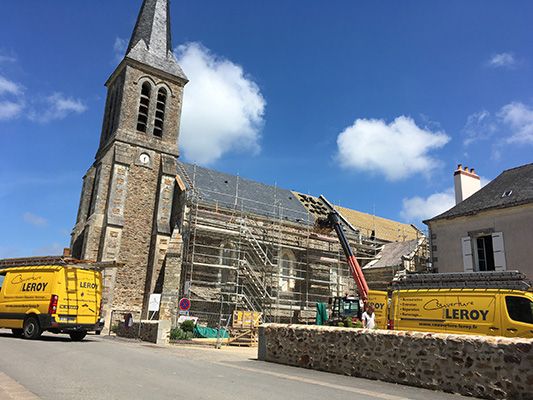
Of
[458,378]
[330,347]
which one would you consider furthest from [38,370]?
[458,378]

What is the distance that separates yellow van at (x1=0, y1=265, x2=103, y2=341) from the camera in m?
11.7

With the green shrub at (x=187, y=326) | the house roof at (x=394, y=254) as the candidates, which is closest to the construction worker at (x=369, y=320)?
the green shrub at (x=187, y=326)

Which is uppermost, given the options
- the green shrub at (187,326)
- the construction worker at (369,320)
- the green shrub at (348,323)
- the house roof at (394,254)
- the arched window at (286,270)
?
the house roof at (394,254)

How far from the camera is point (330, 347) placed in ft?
26.9

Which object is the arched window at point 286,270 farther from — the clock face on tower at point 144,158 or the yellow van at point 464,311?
the yellow van at point 464,311

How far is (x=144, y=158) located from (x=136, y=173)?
3.65 ft

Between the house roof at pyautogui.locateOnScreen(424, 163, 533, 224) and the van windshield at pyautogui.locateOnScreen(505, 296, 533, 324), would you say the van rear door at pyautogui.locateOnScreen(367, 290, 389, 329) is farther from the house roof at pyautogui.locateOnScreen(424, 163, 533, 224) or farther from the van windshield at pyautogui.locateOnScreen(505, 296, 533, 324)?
the house roof at pyautogui.locateOnScreen(424, 163, 533, 224)

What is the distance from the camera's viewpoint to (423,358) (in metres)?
6.70

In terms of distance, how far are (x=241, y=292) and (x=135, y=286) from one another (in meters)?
5.46

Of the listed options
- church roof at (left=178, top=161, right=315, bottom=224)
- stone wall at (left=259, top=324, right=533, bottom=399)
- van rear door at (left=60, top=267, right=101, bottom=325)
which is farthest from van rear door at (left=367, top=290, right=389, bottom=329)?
church roof at (left=178, top=161, right=315, bottom=224)

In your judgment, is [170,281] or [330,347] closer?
[330,347]

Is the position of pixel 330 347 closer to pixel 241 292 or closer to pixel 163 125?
pixel 241 292

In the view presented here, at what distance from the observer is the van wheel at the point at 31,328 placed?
465 inches

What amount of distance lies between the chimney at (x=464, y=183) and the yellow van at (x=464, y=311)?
30.8ft
